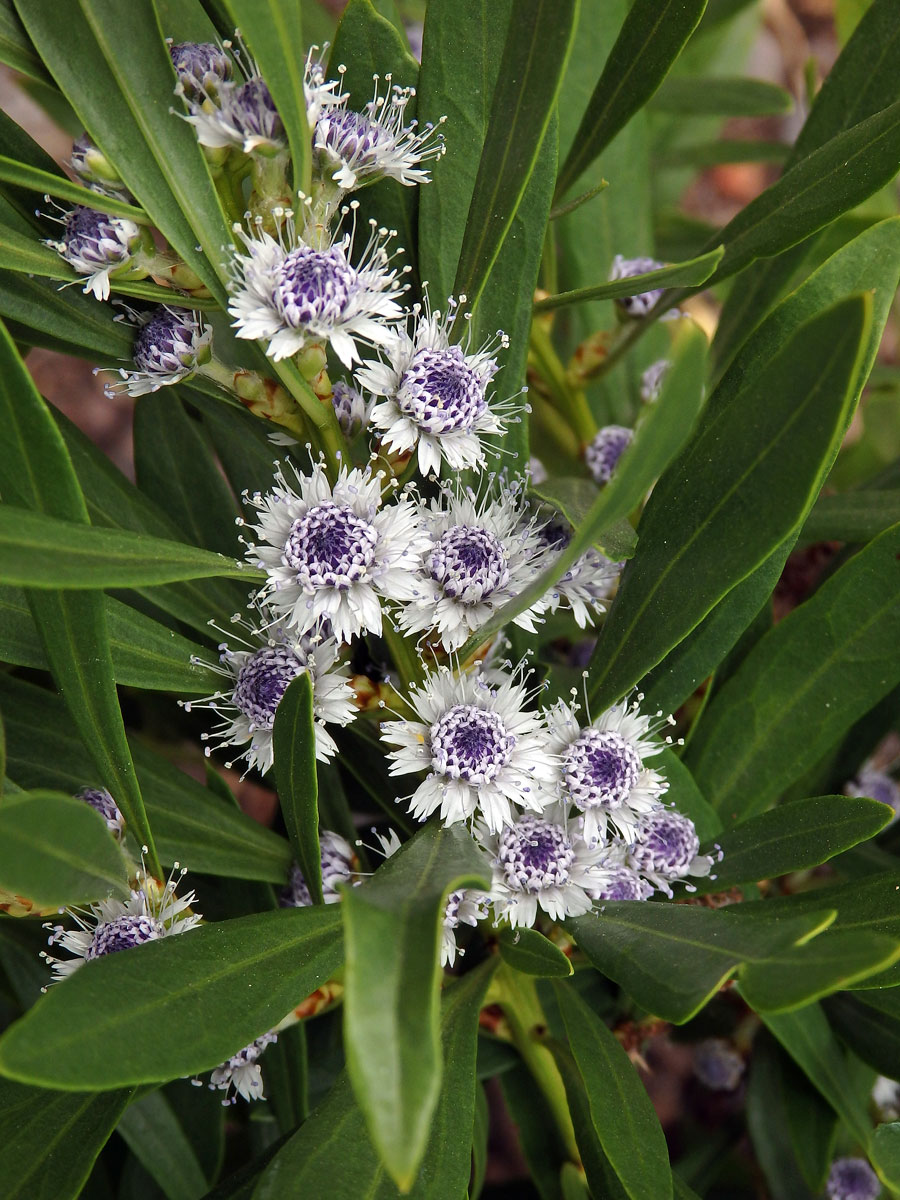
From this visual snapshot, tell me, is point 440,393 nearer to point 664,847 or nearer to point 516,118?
point 516,118

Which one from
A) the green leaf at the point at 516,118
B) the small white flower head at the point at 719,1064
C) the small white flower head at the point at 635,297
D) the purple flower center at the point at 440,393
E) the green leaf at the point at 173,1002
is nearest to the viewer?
the green leaf at the point at 173,1002

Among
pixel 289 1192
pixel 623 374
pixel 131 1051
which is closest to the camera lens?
pixel 131 1051

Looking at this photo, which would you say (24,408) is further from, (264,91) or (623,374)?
(623,374)

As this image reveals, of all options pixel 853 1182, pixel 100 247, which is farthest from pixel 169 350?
pixel 853 1182

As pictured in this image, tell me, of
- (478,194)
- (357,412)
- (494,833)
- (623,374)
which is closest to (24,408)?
(357,412)

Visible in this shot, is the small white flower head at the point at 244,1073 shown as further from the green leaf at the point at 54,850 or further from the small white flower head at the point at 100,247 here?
the small white flower head at the point at 100,247

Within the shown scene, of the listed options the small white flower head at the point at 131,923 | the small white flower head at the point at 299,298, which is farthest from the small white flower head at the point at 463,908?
the small white flower head at the point at 299,298
